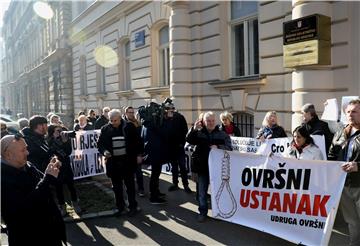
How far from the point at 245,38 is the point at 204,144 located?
5254 mm

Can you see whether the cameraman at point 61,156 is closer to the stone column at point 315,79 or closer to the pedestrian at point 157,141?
the pedestrian at point 157,141

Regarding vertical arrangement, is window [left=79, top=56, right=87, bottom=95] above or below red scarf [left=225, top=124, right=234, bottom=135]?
above

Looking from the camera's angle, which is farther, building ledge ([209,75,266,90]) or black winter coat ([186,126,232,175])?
building ledge ([209,75,266,90])

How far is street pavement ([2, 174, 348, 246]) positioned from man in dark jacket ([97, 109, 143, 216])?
42cm

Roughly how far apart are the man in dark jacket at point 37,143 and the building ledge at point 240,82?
213 inches

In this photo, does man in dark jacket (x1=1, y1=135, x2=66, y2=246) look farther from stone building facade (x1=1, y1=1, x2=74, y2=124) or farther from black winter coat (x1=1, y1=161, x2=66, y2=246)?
stone building facade (x1=1, y1=1, x2=74, y2=124)

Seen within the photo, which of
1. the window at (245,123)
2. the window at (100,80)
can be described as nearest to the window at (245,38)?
the window at (245,123)

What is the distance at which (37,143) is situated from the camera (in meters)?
5.50

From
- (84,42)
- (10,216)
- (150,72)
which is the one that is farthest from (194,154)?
(84,42)

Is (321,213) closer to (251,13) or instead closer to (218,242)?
(218,242)

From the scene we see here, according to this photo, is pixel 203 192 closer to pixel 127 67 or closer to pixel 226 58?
pixel 226 58

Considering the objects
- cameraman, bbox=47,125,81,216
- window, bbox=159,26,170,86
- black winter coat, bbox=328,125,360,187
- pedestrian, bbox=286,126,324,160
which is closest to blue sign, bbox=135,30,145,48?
window, bbox=159,26,170,86

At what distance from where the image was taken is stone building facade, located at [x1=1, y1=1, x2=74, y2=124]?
2655cm

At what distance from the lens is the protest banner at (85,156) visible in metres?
8.51
